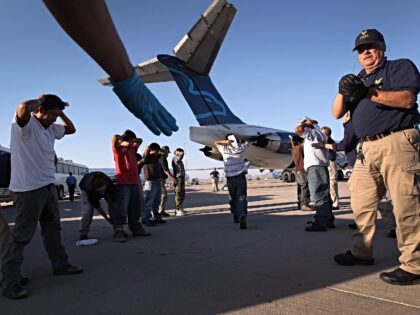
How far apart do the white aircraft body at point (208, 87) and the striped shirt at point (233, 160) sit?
629 cm

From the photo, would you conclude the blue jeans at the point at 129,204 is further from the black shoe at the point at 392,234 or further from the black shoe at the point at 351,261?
the black shoe at the point at 392,234

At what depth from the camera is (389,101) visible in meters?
2.75

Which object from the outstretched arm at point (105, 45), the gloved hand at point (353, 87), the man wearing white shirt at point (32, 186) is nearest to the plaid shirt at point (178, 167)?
the man wearing white shirt at point (32, 186)

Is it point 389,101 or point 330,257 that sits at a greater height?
point 389,101

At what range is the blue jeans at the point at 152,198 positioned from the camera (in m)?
7.11

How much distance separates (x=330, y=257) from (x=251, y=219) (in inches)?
134

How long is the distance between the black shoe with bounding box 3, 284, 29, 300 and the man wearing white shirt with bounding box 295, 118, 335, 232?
12.6 feet

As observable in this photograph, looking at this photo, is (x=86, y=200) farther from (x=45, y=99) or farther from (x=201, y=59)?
(x=201, y=59)

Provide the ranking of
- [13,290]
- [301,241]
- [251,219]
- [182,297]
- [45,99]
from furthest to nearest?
[251,219]
[301,241]
[45,99]
[13,290]
[182,297]

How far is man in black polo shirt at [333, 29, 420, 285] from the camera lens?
2754mm

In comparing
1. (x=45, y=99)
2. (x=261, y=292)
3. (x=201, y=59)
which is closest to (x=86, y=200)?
(x=45, y=99)

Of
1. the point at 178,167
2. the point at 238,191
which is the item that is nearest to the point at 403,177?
the point at 238,191

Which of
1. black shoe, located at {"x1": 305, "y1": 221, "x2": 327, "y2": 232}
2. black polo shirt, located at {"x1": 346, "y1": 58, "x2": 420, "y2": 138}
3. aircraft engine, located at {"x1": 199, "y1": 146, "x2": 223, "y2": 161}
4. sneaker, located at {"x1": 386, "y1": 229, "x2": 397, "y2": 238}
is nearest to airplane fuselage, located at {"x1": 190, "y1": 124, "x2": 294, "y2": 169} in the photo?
aircraft engine, located at {"x1": 199, "y1": 146, "x2": 223, "y2": 161}

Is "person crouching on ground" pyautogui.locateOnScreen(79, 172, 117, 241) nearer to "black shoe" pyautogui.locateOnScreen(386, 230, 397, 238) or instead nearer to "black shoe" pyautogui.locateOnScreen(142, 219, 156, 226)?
"black shoe" pyautogui.locateOnScreen(142, 219, 156, 226)
